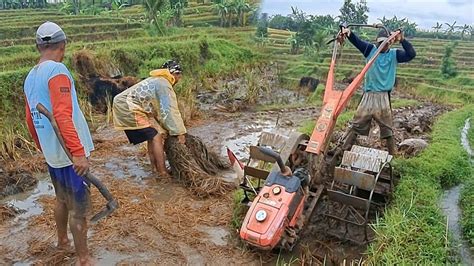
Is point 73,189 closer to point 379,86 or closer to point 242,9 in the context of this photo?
point 379,86

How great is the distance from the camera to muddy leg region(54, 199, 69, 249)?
402 cm

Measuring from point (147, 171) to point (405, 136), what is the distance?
547cm

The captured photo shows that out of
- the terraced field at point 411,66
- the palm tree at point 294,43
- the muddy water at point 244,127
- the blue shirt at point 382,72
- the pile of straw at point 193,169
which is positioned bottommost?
the terraced field at point 411,66

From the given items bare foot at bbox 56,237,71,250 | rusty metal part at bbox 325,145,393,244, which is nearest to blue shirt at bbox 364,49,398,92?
rusty metal part at bbox 325,145,393,244

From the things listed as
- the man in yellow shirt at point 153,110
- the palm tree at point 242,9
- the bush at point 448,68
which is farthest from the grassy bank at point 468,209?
the palm tree at point 242,9

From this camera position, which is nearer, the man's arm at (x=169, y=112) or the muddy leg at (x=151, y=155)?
the man's arm at (x=169, y=112)

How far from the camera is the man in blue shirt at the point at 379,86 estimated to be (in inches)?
228

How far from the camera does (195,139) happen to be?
6.63 m

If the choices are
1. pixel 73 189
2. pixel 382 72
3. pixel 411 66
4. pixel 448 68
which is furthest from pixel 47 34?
pixel 411 66

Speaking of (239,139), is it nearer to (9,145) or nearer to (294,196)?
(9,145)

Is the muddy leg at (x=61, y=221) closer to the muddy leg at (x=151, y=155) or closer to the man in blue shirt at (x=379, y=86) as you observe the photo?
the muddy leg at (x=151, y=155)

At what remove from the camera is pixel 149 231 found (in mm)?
4840

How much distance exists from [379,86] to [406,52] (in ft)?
1.74

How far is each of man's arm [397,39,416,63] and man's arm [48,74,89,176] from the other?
4.02 meters
